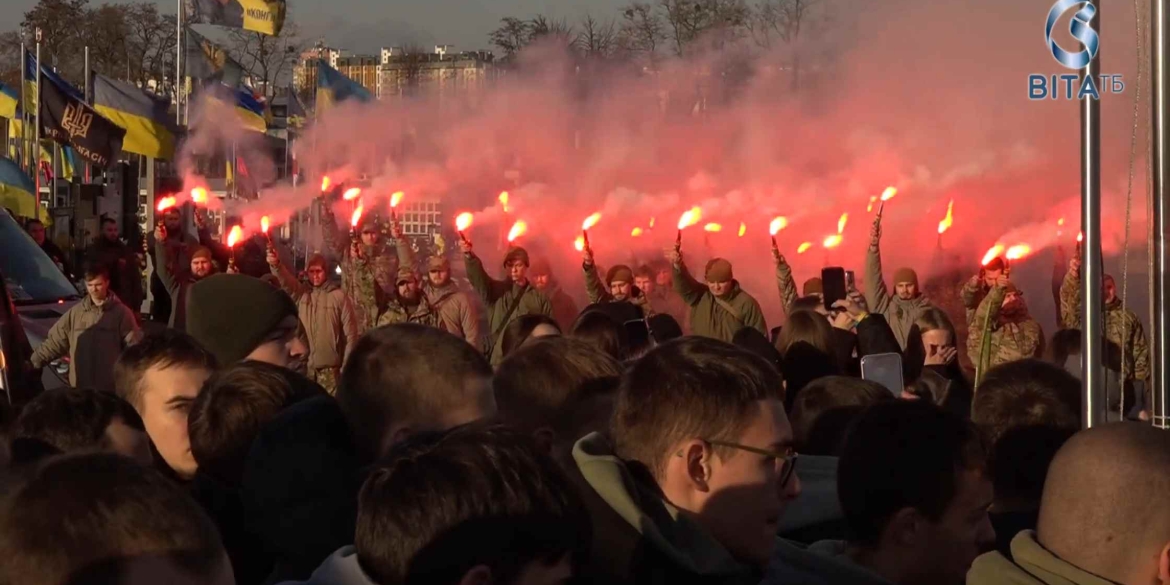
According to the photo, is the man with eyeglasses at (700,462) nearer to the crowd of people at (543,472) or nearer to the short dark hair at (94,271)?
the crowd of people at (543,472)

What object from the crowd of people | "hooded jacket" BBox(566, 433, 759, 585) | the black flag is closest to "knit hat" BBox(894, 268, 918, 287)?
the crowd of people

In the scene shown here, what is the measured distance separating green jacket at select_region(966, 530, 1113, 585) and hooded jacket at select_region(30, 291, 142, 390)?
919 cm

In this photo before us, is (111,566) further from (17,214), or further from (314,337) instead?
(17,214)

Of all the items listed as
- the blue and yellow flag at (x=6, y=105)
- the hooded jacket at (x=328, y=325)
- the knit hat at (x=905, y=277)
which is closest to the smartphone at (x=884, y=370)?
the knit hat at (x=905, y=277)

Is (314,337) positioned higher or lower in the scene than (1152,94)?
lower

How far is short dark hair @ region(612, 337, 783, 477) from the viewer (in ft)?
10.6

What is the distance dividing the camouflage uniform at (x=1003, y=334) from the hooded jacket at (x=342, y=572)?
819cm

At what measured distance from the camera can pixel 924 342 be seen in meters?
9.34

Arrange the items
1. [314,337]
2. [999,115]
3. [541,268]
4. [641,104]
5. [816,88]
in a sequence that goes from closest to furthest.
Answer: [314,337] < [541,268] < [999,115] < [816,88] < [641,104]

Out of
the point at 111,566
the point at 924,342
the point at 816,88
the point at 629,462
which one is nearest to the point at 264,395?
the point at 629,462

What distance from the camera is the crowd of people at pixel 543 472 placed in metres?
2.53

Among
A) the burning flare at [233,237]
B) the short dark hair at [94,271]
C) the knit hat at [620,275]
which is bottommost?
the knit hat at [620,275]

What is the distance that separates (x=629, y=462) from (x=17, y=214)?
26.4 metres

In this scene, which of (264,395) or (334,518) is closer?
(334,518)
